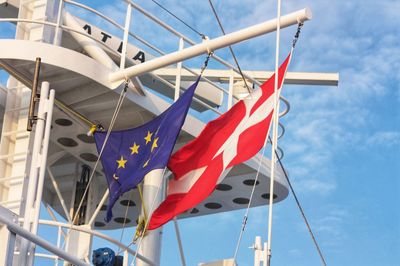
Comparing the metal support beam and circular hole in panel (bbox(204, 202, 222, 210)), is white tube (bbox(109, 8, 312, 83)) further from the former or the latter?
circular hole in panel (bbox(204, 202, 222, 210))

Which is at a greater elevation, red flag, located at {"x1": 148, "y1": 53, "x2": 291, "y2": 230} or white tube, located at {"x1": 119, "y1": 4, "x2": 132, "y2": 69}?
white tube, located at {"x1": 119, "y1": 4, "x2": 132, "y2": 69}

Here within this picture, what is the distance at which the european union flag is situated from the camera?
38.8 ft

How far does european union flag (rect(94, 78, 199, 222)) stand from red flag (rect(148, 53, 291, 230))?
1.23ft

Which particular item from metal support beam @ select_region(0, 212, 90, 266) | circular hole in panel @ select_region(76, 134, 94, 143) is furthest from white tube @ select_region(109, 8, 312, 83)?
metal support beam @ select_region(0, 212, 90, 266)

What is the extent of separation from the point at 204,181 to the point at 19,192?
309 cm

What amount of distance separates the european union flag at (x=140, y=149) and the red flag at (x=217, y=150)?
1.23 ft

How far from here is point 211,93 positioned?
1905 cm

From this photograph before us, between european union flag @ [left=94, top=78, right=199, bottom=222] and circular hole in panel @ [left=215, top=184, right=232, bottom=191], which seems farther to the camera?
circular hole in panel @ [left=215, top=184, right=232, bottom=191]

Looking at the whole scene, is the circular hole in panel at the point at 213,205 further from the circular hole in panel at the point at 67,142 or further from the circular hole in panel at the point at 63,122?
the circular hole in panel at the point at 63,122

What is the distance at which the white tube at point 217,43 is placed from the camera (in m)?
11.3

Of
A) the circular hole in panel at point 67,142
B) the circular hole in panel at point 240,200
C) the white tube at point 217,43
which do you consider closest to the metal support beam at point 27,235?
the white tube at point 217,43

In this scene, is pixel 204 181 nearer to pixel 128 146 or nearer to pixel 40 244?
pixel 128 146

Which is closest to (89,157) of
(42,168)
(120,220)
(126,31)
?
(126,31)

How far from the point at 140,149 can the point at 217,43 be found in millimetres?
2016
